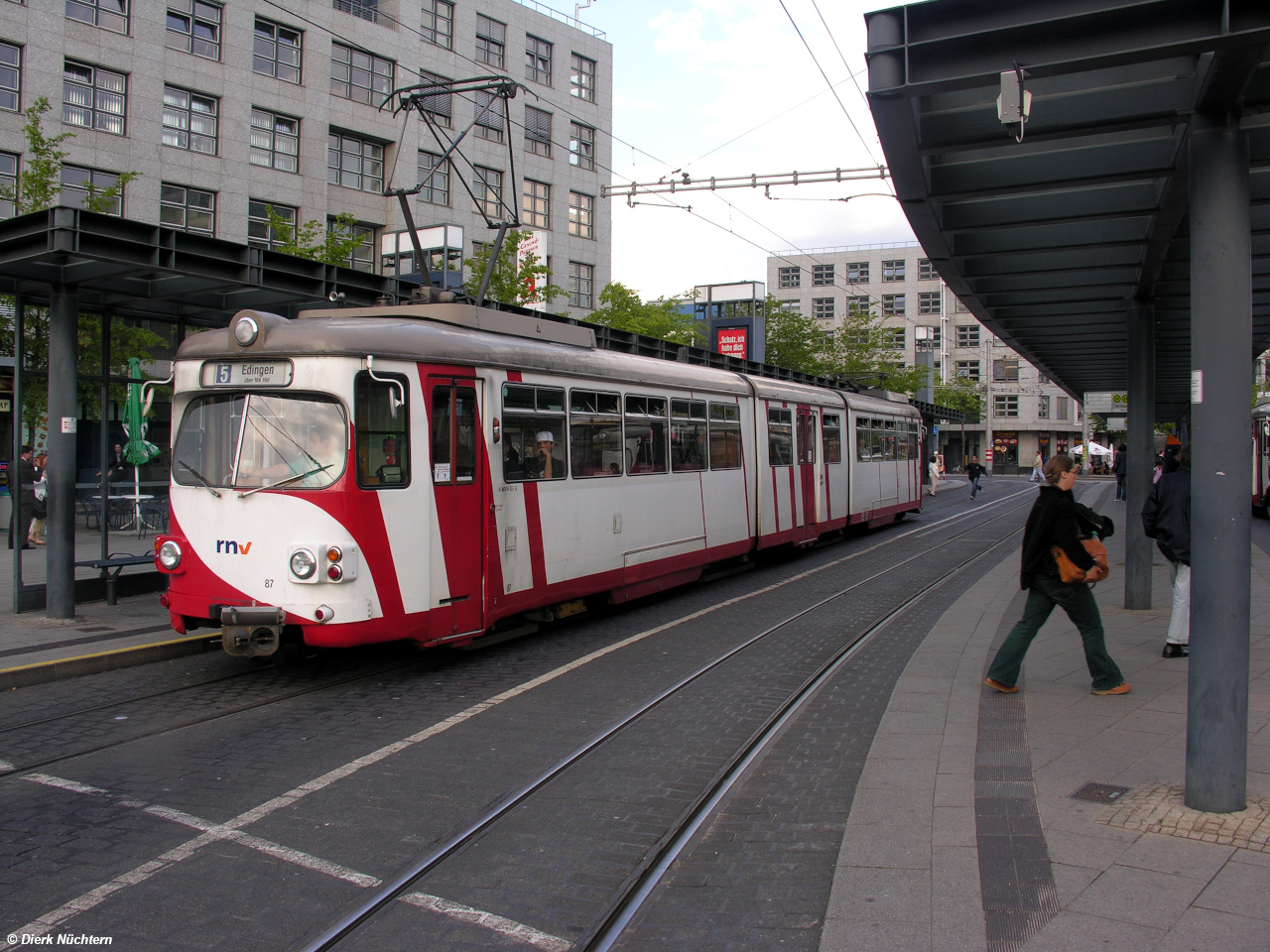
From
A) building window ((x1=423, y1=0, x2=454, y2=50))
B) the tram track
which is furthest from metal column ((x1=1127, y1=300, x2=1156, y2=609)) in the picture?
building window ((x1=423, y1=0, x2=454, y2=50))

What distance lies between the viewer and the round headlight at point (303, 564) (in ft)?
23.5

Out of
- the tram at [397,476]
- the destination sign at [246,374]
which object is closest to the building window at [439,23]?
the tram at [397,476]

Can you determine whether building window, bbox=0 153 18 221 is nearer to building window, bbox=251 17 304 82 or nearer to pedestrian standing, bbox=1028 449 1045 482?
building window, bbox=251 17 304 82

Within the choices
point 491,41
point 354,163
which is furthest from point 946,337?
point 354,163

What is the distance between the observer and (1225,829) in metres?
4.36

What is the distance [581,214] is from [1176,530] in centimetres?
3844

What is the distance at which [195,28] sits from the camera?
96.6 feet

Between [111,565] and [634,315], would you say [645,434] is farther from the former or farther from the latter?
[634,315]

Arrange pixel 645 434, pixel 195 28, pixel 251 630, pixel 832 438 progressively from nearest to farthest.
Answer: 1. pixel 251 630
2. pixel 645 434
3. pixel 832 438
4. pixel 195 28

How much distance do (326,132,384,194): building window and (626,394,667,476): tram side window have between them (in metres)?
26.1

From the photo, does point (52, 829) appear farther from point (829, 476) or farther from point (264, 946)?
point (829, 476)

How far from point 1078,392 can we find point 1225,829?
26496mm

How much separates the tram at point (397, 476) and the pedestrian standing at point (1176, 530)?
205 inches

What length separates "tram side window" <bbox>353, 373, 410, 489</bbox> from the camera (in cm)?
746
